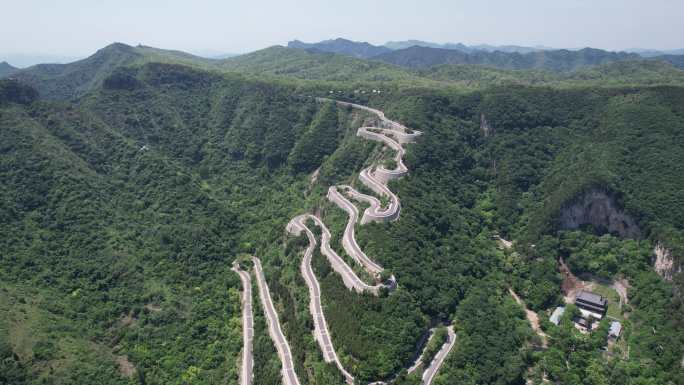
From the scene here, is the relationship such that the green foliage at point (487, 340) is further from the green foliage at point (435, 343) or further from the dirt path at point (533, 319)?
the dirt path at point (533, 319)

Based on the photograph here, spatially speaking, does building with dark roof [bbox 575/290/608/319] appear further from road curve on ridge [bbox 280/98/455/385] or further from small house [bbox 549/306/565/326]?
road curve on ridge [bbox 280/98/455/385]

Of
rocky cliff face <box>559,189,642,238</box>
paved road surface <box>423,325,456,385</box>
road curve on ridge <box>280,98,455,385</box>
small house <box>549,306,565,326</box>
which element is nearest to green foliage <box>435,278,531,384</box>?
paved road surface <box>423,325,456,385</box>

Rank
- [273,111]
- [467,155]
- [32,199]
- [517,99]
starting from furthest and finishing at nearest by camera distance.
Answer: [273,111] < [517,99] < [467,155] < [32,199]

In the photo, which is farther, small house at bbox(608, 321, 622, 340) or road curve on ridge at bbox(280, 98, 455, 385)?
small house at bbox(608, 321, 622, 340)

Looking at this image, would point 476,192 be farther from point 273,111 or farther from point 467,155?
point 273,111

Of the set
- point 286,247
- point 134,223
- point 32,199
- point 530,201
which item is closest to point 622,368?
point 530,201

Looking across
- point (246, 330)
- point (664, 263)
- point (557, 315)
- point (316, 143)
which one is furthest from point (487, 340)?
point (316, 143)

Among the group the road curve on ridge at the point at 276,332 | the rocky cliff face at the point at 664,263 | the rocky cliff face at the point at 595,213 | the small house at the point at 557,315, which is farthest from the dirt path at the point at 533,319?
the road curve on ridge at the point at 276,332
